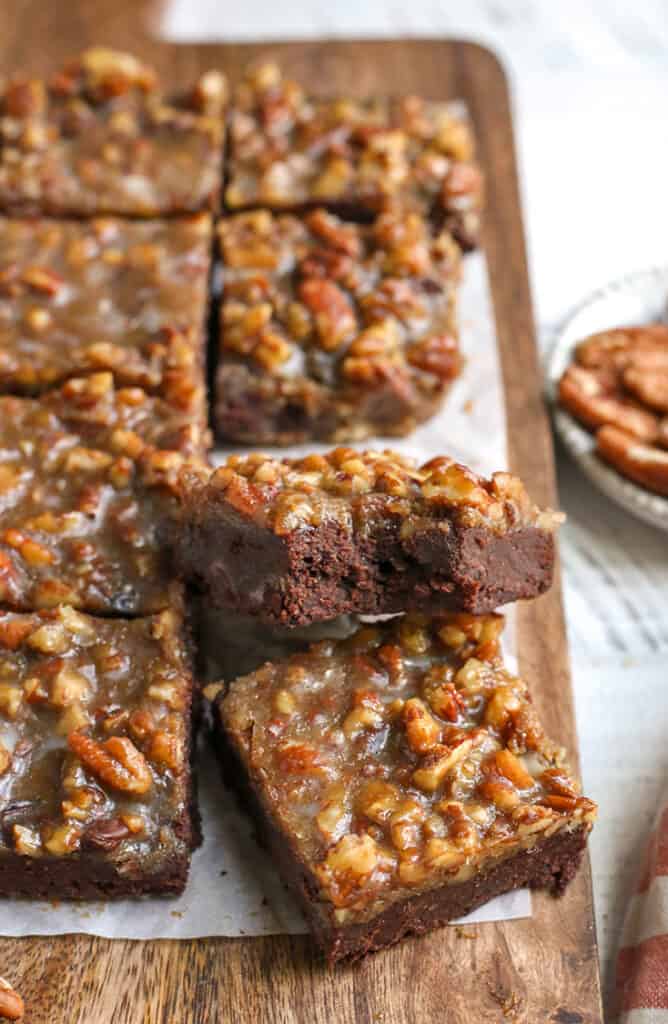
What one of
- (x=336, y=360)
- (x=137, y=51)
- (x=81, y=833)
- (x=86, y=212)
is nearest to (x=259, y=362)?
(x=336, y=360)

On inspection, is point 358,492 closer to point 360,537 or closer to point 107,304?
point 360,537

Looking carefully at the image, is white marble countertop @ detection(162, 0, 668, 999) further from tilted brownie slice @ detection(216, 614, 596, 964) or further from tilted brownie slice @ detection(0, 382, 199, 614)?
tilted brownie slice @ detection(0, 382, 199, 614)

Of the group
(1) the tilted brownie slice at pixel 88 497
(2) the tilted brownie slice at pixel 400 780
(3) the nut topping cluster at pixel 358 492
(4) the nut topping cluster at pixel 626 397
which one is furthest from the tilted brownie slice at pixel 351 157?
(2) the tilted brownie slice at pixel 400 780

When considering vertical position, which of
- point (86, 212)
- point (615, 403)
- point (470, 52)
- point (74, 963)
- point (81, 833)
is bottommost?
point (74, 963)

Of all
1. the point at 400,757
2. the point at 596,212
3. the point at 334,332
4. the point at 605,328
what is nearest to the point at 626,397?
the point at 605,328

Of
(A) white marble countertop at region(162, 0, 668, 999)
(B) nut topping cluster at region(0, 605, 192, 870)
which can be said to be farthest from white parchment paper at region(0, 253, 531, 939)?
(A) white marble countertop at region(162, 0, 668, 999)

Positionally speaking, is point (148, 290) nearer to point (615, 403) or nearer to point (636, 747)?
point (615, 403)

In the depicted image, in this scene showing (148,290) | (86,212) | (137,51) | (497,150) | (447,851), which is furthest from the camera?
(137,51)
